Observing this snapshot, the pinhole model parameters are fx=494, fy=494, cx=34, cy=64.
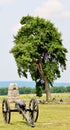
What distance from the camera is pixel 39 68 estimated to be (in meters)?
66.4

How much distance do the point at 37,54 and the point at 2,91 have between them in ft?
343

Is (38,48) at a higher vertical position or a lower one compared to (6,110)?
higher

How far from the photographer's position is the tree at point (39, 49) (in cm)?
6500

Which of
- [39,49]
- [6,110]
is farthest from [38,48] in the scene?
[6,110]

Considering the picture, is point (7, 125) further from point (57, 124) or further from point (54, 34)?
point (54, 34)

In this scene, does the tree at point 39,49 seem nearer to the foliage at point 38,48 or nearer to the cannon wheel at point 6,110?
the foliage at point 38,48

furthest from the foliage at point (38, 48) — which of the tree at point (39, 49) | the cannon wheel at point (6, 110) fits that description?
the cannon wheel at point (6, 110)

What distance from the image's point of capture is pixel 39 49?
66500 mm

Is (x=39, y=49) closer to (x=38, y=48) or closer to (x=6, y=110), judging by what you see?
(x=38, y=48)

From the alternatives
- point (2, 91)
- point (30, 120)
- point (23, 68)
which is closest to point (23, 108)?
point (30, 120)

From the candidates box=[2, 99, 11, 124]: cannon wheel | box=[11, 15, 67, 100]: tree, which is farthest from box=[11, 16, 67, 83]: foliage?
box=[2, 99, 11, 124]: cannon wheel

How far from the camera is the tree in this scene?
6500cm

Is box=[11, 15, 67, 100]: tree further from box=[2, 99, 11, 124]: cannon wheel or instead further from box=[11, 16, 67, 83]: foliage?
box=[2, 99, 11, 124]: cannon wheel

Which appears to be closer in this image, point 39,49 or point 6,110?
point 6,110
